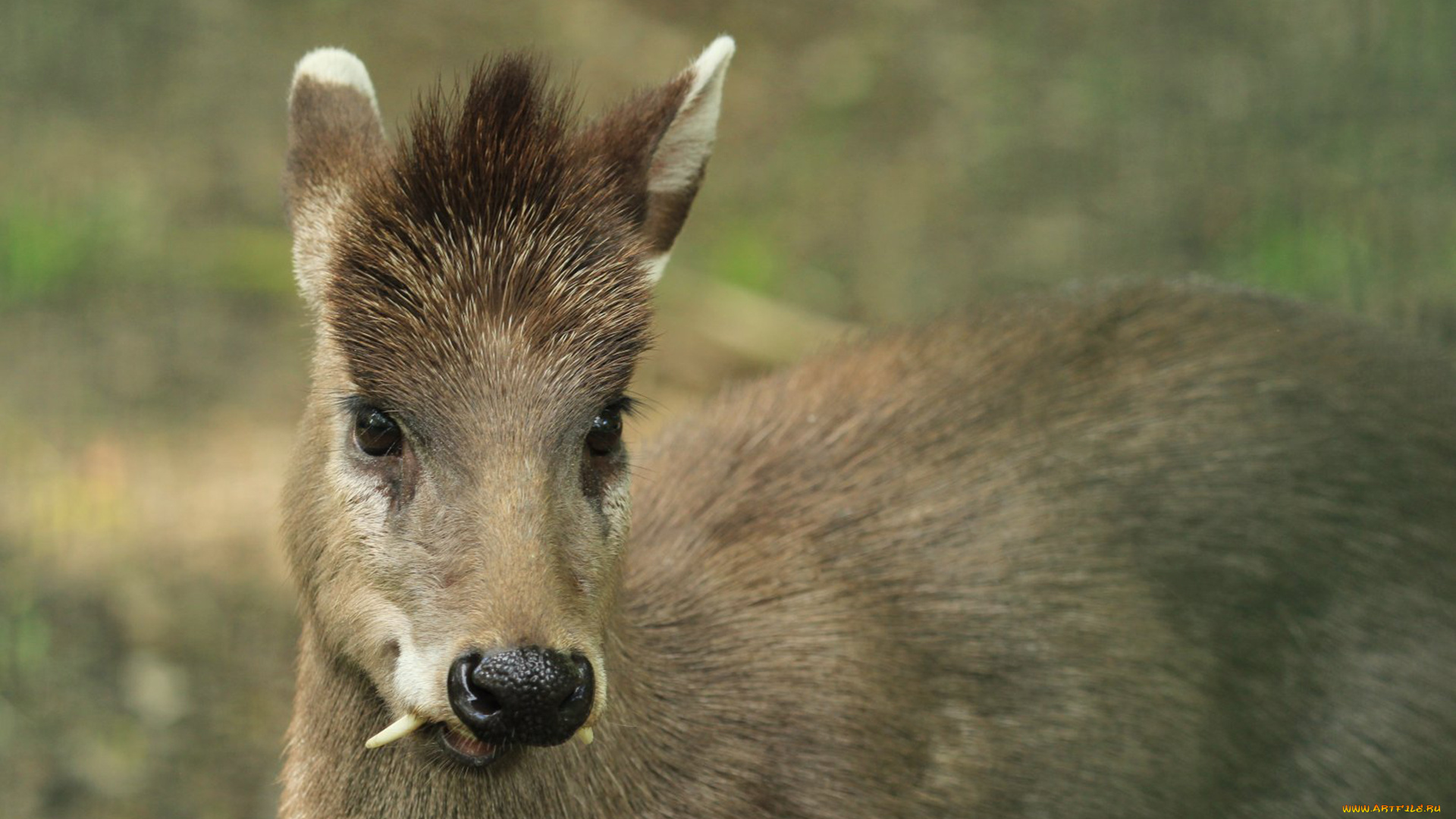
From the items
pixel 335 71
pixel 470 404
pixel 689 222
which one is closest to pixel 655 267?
pixel 470 404

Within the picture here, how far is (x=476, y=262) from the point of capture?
12.3 feet

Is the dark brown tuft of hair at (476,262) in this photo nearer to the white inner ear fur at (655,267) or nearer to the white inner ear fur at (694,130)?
the white inner ear fur at (655,267)

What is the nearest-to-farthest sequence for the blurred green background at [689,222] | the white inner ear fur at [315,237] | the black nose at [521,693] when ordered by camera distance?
the black nose at [521,693] < the white inner ear fur at [315,237] < the blurred green background at [689,222]

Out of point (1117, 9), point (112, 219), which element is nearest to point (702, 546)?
point (112, 219)

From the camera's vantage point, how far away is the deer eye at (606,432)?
12.6 feet

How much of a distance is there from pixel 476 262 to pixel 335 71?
1075 mm

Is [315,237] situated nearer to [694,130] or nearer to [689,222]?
[694,130]

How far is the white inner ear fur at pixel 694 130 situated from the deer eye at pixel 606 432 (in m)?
0.70

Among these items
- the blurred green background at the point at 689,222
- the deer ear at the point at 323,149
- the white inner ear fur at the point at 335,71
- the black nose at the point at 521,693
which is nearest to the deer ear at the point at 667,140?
the deer ear at the point at 323,149

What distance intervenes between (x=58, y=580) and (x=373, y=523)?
3.74 metres

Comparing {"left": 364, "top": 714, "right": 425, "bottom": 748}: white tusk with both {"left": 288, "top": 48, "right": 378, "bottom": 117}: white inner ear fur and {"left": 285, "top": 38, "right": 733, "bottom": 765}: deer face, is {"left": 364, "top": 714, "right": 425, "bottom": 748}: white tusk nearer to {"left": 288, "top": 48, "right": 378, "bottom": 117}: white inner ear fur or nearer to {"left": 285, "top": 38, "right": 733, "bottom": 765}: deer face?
{"left": 285, "top": 38, "right": 733, "bottom": 765}: deer face

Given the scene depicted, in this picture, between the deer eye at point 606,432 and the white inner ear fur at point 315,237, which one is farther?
the white inner ear fur at point 315,237

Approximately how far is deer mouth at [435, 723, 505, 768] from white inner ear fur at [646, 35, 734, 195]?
148cm

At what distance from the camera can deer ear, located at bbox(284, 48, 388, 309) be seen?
4113 mm
